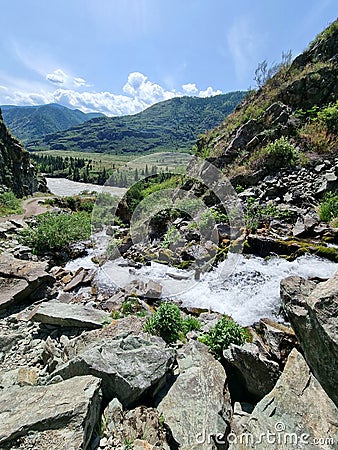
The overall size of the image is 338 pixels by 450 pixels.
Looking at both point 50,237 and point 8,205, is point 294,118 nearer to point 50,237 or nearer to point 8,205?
point 50,237

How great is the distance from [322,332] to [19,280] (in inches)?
291

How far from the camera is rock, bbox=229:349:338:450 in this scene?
2605 mm

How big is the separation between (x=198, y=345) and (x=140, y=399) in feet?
4.12

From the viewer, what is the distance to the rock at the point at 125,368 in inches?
118

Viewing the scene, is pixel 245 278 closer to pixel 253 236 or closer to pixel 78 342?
pixel 253 236

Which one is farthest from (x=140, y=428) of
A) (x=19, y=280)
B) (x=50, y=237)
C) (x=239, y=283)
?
(x=50, y=237)

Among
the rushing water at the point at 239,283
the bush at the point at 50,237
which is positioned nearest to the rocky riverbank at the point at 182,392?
the rushing water at the point at 239,283

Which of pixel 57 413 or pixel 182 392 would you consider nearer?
pixel 57 413

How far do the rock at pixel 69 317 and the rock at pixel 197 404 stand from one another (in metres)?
2.33

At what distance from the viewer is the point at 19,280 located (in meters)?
Answer: 7.08

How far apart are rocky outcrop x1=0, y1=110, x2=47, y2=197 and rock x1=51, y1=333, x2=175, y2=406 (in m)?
29.9

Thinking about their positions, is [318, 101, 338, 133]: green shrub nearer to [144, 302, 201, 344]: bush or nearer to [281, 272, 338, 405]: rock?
[281, 272, 338, 405]: rock

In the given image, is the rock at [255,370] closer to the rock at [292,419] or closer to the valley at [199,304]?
the valley at [199,304]

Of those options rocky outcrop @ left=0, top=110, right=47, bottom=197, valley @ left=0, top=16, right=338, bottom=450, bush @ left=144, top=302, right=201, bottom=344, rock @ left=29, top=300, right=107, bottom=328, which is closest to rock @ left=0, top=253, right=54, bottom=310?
valley @ left=0, top=16, right=338, bottom=450
